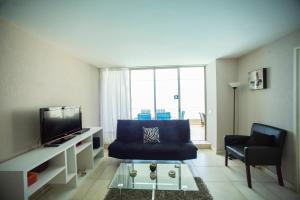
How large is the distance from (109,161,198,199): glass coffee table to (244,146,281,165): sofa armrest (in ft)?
3.26

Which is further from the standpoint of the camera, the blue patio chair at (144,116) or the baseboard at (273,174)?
the blue patio chair at (144,116)

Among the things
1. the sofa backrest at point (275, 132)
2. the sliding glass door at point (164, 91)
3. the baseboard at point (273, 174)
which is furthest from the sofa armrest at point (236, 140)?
the sliding glass door at point (164, 91)

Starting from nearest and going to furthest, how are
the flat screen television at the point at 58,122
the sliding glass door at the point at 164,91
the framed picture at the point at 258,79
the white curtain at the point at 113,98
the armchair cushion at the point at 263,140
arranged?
the flat screen television at the point at 58,122, the armchair cushion at the point at 263,140, the framed picture at the point at 258,79, the white curtain at the point at 113,98, the sliding glass door at the point at 164,91

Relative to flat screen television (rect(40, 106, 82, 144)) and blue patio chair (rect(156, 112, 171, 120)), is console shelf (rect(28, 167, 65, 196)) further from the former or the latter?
blue patio chair (rect(156, 112, 171, 120))

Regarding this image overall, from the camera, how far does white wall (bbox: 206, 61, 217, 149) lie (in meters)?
3.88

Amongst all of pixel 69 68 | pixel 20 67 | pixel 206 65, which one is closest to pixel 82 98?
pixel 69 68

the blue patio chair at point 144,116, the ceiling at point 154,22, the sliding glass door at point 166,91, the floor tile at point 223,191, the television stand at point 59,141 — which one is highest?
the ceiling at point 154,22

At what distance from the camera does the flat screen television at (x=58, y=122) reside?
2.15 m

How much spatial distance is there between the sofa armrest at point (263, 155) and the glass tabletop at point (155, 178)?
99 centimetres

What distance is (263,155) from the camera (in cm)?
236

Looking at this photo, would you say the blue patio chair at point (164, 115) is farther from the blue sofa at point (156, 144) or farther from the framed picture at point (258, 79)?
the framed picture at point (258, 79)

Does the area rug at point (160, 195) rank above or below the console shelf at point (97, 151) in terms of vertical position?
below

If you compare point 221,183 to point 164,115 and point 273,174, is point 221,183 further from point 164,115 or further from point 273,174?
point 164,115

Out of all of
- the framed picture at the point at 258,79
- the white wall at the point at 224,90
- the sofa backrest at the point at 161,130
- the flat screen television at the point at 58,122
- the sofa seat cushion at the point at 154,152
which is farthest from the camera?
the white wall at the point at 224,90
